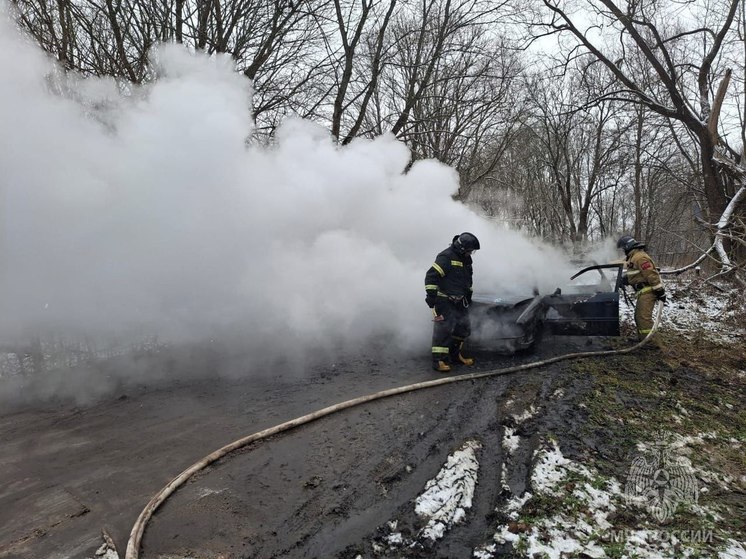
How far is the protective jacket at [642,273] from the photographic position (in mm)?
7273

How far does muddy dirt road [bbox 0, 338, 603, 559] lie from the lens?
2859 millimetres

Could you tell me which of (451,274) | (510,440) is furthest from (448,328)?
(510,440)

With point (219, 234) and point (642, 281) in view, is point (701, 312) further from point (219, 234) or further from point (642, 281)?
point (219, 234)

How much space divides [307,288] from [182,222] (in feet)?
7.34

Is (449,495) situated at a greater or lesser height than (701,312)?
lesser

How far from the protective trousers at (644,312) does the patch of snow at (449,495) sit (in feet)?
16.9

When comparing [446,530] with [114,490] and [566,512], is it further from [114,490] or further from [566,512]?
[114,490]

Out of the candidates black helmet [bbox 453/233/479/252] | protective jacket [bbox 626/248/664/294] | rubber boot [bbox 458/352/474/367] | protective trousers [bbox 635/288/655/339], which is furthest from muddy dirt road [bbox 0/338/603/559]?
protective jacket [bbox 626/248/664/294]

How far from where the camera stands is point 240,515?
3068mm

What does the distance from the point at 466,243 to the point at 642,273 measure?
330cm

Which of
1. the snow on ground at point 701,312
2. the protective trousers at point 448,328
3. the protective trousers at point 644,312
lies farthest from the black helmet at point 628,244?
the protective trousers at point 448,328

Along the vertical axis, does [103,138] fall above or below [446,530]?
above

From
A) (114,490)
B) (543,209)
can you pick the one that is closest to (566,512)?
(114,490)

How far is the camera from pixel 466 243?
20.9ft
